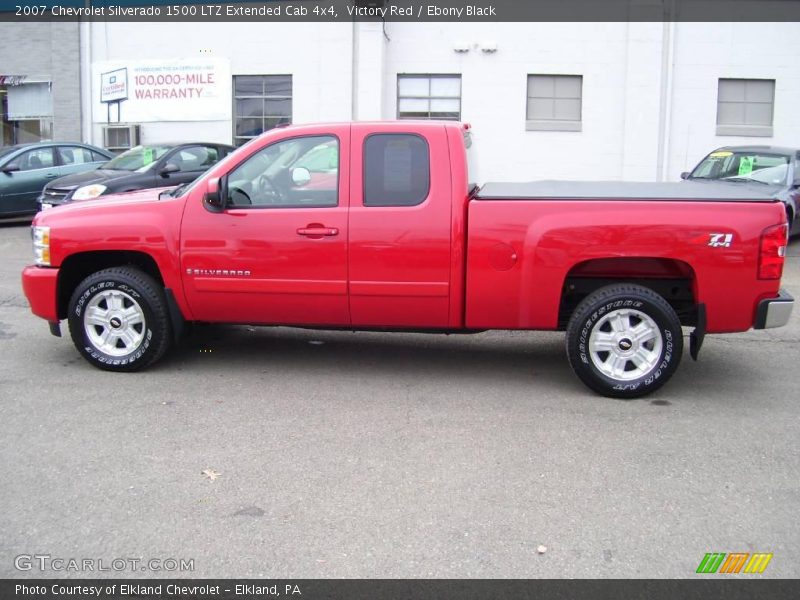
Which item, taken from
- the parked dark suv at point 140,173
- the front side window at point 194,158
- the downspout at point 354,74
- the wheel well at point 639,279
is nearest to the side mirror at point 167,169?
the parked dark suv at point 140,173

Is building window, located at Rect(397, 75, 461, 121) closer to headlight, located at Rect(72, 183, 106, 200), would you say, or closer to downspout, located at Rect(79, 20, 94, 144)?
downspout, located at Rect(79, 20, 94, 144)

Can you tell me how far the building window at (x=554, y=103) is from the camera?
18641 millimetres

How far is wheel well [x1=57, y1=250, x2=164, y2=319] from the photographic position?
6422 millimetres

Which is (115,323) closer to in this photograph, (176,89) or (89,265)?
(89,265)

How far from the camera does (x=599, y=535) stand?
3832 mm

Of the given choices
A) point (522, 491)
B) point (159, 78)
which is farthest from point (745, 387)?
point (159, 78)

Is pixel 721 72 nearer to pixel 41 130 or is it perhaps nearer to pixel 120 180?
pixel 120 180

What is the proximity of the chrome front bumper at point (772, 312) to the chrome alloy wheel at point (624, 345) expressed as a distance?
0.70m

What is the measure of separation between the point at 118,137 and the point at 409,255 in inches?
641

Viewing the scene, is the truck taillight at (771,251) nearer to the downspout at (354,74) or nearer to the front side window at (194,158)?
the front side window at (194,158)

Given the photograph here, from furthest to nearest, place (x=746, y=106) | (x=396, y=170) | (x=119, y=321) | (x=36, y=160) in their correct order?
(x=746, y=106) → (x=36, y=160) → (x=119, y=321) → (x=396, y=170)

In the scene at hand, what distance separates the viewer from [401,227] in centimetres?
589

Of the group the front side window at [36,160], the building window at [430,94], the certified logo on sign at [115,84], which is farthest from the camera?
the certified logo on sign at [115,84]

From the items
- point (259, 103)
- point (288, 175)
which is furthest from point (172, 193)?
point (259, 103)
